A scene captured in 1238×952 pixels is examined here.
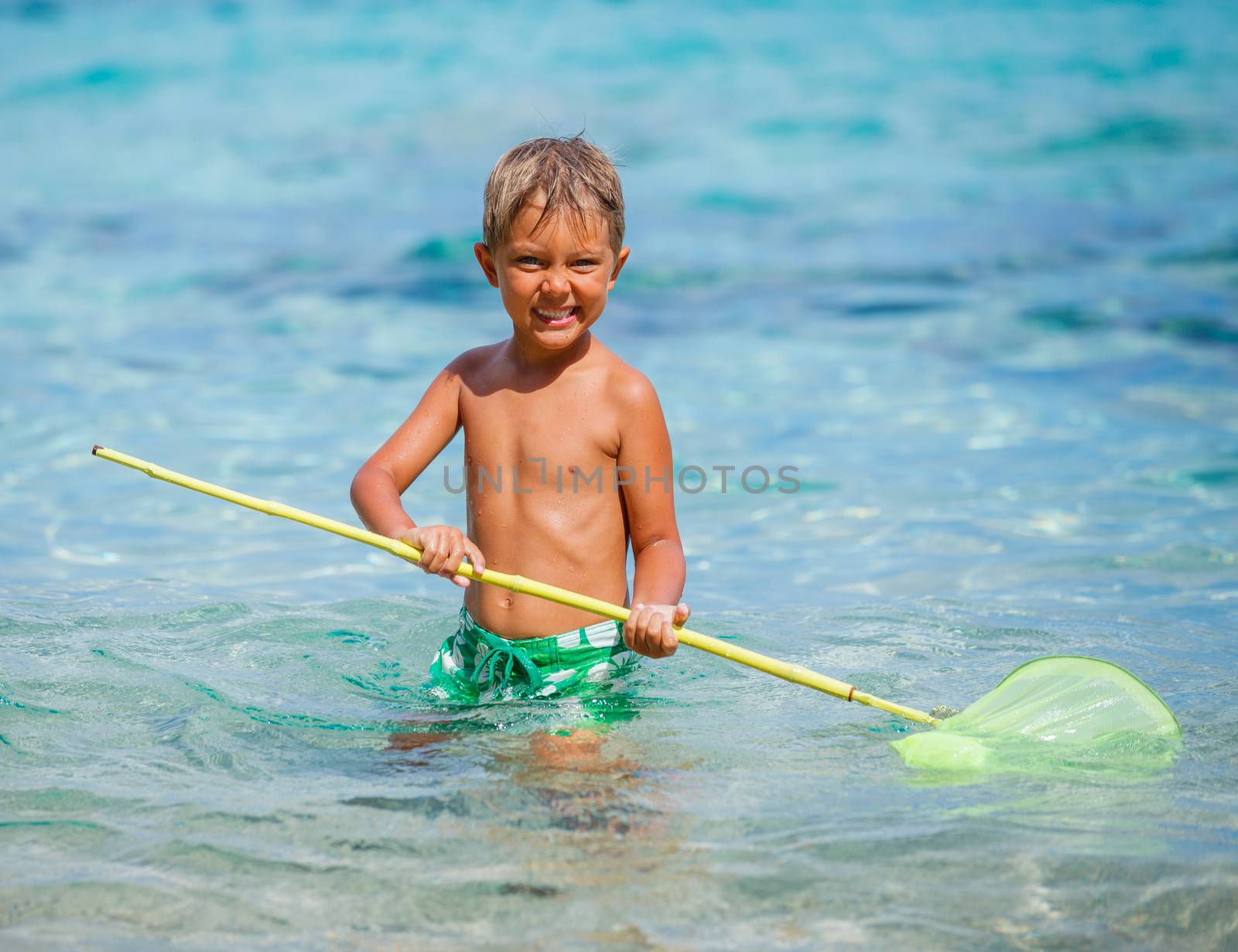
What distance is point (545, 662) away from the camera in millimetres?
3271

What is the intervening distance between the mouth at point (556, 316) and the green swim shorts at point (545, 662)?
747mm

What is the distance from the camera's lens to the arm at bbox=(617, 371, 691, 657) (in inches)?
126

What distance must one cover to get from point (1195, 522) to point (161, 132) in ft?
45.9

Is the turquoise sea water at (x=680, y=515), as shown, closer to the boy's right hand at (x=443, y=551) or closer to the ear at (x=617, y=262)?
the boy's right hand at (x=443, y=551)

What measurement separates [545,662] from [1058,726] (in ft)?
3.95

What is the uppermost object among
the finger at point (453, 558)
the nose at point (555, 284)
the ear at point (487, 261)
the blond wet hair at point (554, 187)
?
the blond wet hair at point (554, 187)

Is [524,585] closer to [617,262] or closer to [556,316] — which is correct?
[556,316]

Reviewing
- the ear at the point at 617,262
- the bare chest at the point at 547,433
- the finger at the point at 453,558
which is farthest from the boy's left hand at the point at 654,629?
the ear at the point at 617,262

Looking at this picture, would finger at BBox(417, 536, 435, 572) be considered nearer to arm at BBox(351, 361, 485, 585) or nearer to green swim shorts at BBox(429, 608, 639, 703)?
arm at BBox(351, 361, 485, 585)

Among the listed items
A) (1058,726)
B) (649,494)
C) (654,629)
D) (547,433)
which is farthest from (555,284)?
(1058,726)

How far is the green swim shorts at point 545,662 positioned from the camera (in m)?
3.26

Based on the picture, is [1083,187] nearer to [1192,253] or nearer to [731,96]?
[1192,253]

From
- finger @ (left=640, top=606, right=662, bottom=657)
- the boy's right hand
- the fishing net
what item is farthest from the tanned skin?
the fishing net

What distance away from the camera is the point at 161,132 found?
1612 cm
